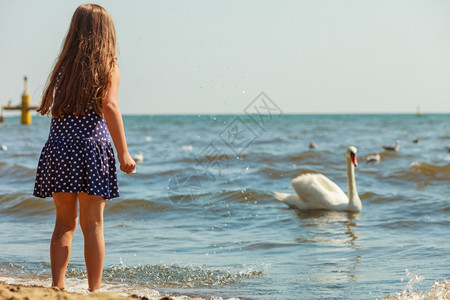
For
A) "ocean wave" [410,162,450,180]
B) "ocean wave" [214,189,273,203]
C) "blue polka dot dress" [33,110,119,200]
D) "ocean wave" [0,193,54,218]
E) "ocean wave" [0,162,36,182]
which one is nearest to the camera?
"blue polka dot dress" [33,110,119,200]

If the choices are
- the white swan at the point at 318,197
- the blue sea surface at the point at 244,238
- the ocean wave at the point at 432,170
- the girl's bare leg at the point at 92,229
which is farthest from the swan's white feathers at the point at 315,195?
the girl's bare leg at the point at 92,229

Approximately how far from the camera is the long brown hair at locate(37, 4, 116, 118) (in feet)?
11.0

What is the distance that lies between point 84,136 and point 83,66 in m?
0.39

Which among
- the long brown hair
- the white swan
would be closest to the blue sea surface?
the white swan

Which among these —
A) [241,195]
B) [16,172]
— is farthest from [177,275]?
[16,172]

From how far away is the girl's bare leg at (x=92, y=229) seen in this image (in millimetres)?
3385

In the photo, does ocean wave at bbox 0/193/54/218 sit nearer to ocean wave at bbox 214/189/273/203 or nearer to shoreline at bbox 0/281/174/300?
A: ocean wave at bbox 214/189/273/203

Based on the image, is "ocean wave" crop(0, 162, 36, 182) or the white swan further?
"ocean wave" crop(0, 162, 36, 182)

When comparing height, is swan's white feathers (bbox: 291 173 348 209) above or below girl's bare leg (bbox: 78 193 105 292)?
below

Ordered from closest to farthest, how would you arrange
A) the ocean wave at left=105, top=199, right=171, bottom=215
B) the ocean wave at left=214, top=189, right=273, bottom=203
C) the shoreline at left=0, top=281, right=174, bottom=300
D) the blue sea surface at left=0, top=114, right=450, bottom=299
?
the shoreline at left=0, top=281, right=174, bottom=300, the blue sea surface at left=0, top=114, right=450, bottom=299, the ocean wave at left=105, top=199, right=171, bottom=215, the ocean wave at left=214, top=189, right=273, bottom=203

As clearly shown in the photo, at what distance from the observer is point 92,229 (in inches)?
134

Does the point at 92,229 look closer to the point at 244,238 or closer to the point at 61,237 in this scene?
the point at 61,237

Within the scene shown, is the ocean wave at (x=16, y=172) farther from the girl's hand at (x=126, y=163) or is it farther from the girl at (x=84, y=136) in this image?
the girl's hand at (x=126, y=163)

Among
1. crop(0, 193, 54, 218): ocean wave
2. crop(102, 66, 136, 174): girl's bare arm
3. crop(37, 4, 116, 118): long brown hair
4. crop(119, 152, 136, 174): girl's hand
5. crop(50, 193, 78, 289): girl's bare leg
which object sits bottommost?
crop(0, 193, 54, 218): ocean wave
